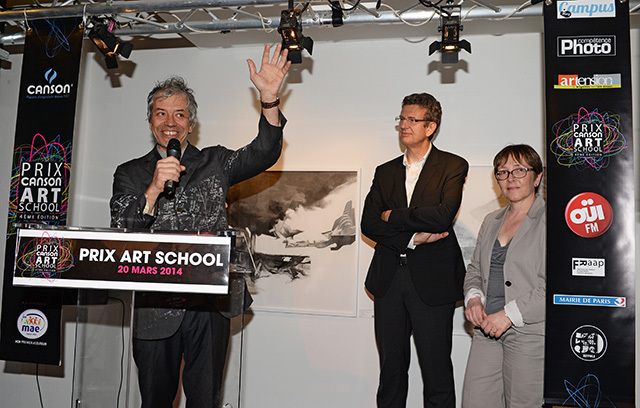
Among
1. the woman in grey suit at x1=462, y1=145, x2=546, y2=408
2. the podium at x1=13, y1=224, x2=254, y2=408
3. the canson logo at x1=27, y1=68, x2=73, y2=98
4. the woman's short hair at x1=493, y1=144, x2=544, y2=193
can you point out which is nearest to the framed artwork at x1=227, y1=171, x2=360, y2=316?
the woman in grey suit at x1=462, y1=145, x2=546, y2=408

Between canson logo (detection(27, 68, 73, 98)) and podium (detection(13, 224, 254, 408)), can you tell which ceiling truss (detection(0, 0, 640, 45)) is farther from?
podium (detection(13, 224, 254, 408))

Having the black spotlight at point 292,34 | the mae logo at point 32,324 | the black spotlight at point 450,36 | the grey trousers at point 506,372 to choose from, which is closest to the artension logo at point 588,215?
the grey trousers at point 506,372

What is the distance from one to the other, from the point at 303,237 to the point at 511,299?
191 centimetres

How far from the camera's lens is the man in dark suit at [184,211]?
8.48 feet

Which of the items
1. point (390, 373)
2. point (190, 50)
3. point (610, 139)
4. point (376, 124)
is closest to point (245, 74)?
point (190, 50)

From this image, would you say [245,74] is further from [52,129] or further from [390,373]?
[390,373]

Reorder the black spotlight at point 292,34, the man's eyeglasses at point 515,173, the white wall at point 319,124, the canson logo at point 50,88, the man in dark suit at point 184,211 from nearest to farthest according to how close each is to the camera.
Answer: the man in dark suit at point 184,211 < the man's eyeglasses at point 515,173 < the black spotlight at point 292,34 < the canson logo at point 50,88 < the white wall at point 319,124

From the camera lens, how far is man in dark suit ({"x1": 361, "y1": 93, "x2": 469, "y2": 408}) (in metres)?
3.54

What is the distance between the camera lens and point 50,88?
12.5ft

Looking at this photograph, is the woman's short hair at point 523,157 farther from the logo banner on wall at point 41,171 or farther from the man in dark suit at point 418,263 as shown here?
the logo banner on wall at point 41,171

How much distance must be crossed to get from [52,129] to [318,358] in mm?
2458

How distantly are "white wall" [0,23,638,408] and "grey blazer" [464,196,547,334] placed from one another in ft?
4.03

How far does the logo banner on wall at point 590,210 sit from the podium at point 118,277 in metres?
1.45

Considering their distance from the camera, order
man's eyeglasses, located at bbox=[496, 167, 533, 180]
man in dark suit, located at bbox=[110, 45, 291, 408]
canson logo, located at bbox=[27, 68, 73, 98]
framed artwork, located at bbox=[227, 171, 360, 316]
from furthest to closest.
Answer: framed artwork, located at bbox=[227, 171, 360, 316] < canson logo, located at bbox=[27, 68, 73, 98] < man's eyeglasses, located at bbox=[496, 167, 533, 180] < man in dark suit, located at bbox=[110, 45, 291, 408]
